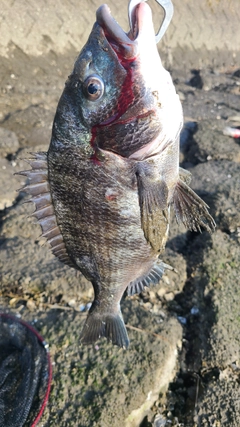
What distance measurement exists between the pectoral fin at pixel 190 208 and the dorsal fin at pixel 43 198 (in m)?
0.59

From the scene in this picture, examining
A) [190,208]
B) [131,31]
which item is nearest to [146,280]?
[190,208]

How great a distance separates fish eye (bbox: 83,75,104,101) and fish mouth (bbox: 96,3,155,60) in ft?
0.40

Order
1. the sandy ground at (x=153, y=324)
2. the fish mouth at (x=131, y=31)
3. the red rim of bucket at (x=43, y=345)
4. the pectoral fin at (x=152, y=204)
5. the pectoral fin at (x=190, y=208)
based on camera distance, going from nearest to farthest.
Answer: the fish mouth at (x=131, y=31) → the pectoral fin at (x=152, y=204) → the pectoral fin at (x=190, y=208) → the red rim of bucket at (x=43, y=345) → the sandy ground at (x=153, y=324)

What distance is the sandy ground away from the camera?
7.66 ft

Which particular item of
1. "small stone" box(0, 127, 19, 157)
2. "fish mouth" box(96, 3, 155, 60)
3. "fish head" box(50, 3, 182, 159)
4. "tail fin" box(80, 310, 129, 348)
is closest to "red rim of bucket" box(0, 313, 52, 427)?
"tail fin" box(80, 310, 129, 348)

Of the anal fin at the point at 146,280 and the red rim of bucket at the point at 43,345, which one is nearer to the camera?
the anal fin at the point at 146,280

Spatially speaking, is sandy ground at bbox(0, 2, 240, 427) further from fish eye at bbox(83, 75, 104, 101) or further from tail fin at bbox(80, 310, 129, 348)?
fish eye at bbox(83, 75, 104, 101)

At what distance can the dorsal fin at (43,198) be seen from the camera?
1.61m

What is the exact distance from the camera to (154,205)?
1.43 metres

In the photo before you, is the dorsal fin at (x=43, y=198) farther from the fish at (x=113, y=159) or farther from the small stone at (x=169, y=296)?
the small stone at (x=169, y=296)

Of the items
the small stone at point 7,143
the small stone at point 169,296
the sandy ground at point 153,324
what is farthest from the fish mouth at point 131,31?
the small stone at point 7,143


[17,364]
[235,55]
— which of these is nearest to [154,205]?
[17,364]

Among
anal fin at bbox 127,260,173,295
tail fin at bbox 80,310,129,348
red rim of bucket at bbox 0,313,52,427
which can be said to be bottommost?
red rim of bucket at bbox 0,313,52,427

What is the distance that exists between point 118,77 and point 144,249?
0.80 meters
